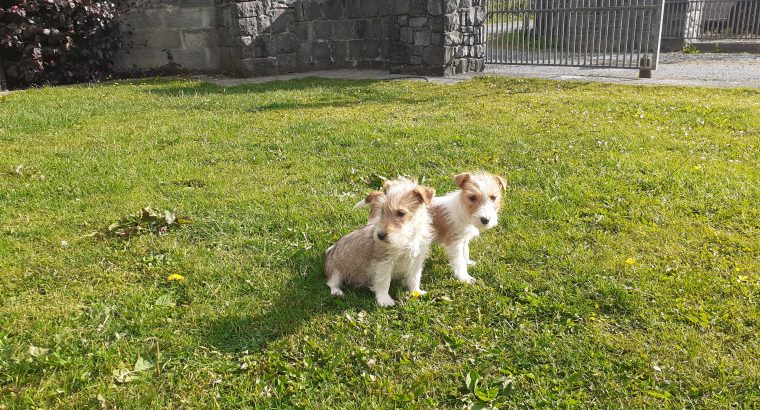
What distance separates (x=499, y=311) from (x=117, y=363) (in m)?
2.23

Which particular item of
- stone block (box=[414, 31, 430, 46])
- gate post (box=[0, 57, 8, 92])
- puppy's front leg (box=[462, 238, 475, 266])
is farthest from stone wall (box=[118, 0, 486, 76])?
puppy's front leg (box=[462, 238, 475, 266])

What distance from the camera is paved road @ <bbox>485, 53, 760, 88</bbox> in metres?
12.0

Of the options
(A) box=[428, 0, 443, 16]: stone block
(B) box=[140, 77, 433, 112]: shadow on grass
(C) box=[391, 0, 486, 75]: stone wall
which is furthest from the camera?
(C) box=[391, 0, 486, 75]: stone wall

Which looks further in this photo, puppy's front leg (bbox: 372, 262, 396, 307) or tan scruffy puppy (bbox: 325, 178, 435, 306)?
puppy's front leg (bbox: 372, 262, 396, 307)

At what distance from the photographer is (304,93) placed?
1111 centimetres

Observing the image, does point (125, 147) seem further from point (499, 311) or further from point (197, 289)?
point (499, 311)

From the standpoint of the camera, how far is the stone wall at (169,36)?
1403 cm

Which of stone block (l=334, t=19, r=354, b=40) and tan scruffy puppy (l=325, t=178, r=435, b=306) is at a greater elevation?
stone block (l=334, t=19, r=354, b=40)

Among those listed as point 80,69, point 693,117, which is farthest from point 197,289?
point 80,69

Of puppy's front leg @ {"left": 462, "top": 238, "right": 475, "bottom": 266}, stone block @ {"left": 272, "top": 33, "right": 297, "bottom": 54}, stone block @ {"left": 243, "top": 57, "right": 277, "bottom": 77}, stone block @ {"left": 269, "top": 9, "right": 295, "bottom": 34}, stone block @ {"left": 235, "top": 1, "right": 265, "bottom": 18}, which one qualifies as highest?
stone block @ {"left": 235, "top": 1, "right": 265, "bottom": 18}

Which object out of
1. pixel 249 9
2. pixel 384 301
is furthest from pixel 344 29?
pixel 384 301

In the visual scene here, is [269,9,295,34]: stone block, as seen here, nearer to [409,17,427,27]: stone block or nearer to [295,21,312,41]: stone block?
[295,21,312,41]: stone block

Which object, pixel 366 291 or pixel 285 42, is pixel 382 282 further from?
pixel 285 42

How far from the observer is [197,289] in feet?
12.6
